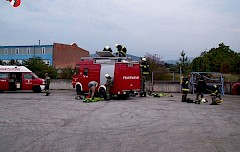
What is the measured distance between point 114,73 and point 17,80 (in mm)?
10070

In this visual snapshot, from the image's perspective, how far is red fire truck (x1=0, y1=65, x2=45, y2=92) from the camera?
23562mm

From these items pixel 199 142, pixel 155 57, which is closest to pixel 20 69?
pixel 155 57

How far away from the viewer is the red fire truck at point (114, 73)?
57.8 ft

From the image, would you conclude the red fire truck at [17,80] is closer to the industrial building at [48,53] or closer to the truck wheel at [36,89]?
the truck wheel at [36,89]

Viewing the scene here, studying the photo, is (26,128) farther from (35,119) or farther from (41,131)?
(35,119)

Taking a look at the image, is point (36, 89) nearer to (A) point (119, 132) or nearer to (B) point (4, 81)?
(B) point (4, 81)

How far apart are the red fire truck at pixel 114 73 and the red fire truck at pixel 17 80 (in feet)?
19.7

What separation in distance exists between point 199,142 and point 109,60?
11.9 m

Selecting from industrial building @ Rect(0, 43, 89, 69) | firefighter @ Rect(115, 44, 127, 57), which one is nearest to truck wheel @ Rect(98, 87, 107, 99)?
firefighter @ Rect(115, 44, 127, 57)

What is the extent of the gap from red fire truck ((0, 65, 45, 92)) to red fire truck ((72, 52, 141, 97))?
601 cm

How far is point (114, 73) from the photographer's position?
17625mm

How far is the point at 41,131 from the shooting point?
819 centimetres

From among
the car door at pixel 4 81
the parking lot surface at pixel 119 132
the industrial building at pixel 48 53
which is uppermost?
the industrial building at pixel 48 53

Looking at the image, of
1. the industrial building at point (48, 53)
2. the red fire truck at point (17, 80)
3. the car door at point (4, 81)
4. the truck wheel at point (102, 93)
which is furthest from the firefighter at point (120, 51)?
the industrial building at point (48, 53)
